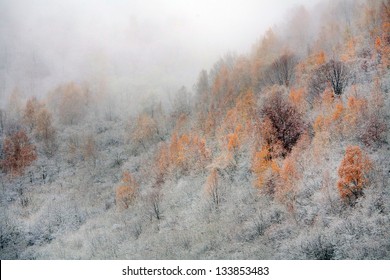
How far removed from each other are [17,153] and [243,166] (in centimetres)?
4032

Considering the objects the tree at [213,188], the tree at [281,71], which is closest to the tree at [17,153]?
the tree at [213,188]

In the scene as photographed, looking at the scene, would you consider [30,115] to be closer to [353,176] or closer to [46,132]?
[46,132]

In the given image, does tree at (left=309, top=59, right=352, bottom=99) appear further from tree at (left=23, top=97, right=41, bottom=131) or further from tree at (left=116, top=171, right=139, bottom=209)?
tree at (left=23, top=97, right=41, bottom=131)

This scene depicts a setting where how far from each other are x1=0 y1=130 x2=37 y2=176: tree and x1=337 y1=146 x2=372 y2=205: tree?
4477cm

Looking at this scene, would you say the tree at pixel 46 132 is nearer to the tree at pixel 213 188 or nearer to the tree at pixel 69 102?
the tree at pixel 69 102

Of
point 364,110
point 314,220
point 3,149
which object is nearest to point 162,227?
point 314,220

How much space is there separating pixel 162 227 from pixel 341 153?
610 inches

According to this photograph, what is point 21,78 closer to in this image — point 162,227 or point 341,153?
point 162,227

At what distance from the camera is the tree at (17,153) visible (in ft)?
162

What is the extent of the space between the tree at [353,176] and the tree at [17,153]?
147 feet

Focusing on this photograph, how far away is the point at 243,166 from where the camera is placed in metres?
31.3

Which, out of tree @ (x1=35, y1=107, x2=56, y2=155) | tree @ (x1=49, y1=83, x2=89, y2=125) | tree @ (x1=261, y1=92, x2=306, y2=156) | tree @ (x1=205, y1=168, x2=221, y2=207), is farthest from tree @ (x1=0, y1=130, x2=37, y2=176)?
tree @ (x1=261, y1=92, x2=306, y2=156)

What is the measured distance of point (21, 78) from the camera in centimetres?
10956

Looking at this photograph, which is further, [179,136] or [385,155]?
[179,136]
